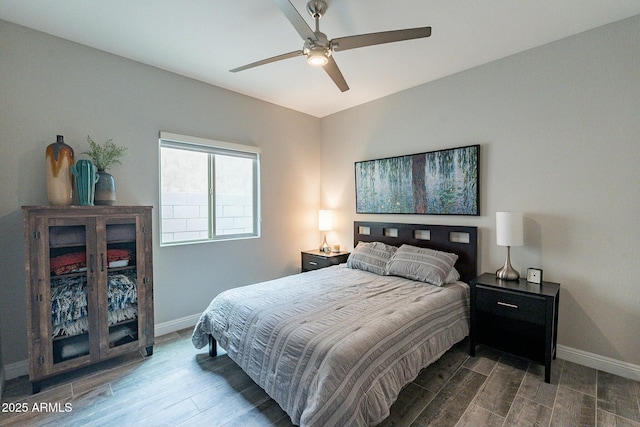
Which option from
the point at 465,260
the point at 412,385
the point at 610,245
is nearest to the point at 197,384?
the point at 412,385

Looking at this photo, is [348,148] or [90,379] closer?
[90,379]

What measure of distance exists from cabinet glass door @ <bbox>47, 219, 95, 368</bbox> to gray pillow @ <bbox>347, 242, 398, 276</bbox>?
2.52 metres

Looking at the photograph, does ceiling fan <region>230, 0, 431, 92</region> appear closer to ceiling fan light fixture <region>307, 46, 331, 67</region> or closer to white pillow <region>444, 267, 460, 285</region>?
ceiling fan light fixture <region>307, 46, 331, 67</region>

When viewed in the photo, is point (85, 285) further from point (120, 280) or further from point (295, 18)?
point (295, 18)

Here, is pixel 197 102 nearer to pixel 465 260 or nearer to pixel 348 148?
pixel 348 148

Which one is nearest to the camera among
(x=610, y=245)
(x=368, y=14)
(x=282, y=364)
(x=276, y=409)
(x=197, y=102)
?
(x=282, y=364)

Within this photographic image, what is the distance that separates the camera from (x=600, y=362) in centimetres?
225

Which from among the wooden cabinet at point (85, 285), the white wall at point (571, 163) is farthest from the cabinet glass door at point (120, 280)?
the white wall at point (571, 163)

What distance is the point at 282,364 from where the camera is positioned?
1.69m

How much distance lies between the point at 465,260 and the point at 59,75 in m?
4.15

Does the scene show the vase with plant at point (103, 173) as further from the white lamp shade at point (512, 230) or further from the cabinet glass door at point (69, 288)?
the white lamp shade at point (512, 230)

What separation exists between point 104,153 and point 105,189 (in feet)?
1.12

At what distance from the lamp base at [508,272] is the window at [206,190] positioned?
280 centimetres

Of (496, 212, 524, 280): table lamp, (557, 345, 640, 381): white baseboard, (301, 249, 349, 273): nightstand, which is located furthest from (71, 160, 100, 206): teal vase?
(557, 345, 640, 381): white baseboard
